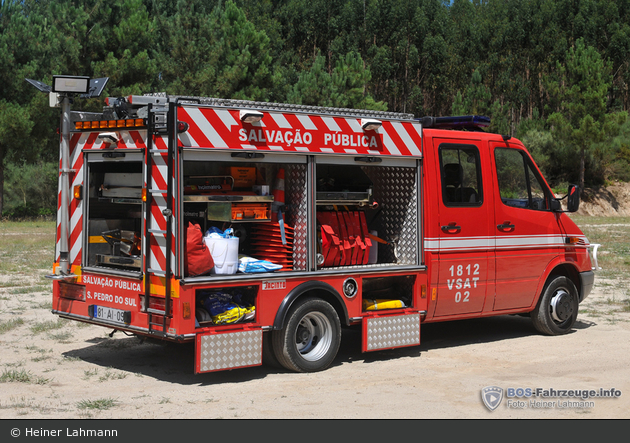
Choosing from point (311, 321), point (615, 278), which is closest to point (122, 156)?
point (311, 321)

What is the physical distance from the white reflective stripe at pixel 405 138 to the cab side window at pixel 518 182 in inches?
51.2

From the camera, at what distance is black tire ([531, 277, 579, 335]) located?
30.3 ft

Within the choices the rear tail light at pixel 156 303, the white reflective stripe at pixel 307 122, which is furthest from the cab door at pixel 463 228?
the rear tail light at pixel 156 303

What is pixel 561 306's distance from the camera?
30.7 feet

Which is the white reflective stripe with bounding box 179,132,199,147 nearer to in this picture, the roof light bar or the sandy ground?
the sandy ground

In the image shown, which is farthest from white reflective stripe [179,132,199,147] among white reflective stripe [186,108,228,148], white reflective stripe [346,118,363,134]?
white reflective stripe [346,118,363,134]

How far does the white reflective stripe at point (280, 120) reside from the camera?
694 cm

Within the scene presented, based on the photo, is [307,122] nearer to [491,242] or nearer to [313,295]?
[313,295]

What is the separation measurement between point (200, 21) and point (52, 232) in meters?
13.0

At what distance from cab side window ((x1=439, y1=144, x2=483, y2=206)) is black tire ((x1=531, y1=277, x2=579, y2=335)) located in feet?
6.00

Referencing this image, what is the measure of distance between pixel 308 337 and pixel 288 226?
1158 mm

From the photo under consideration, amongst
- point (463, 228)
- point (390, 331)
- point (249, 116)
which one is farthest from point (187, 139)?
point (463, 228)

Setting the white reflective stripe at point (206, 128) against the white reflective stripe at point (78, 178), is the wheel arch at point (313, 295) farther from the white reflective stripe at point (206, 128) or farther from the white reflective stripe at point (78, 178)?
the white reflective stripe at point (78, 178)

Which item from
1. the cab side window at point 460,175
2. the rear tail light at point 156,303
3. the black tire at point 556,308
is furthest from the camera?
the black tire at point 556,308
